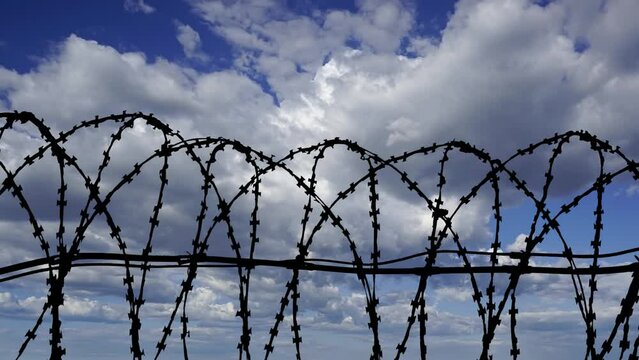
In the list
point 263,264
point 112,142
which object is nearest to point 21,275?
point 112,142

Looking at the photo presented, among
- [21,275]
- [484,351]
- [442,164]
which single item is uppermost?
[442,164]

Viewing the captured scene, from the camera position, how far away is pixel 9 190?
21.6 feet

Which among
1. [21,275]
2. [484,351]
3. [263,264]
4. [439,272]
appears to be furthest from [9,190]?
[484,351]

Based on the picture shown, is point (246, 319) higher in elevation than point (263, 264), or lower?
lower

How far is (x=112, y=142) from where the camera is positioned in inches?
278

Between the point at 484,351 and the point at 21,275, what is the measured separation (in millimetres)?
3650

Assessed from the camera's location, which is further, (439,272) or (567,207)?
(567,207)

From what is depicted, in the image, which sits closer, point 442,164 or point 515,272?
point 515,272

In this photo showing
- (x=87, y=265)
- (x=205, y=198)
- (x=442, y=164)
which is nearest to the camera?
(x=87, y=265)

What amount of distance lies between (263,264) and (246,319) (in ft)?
1.46

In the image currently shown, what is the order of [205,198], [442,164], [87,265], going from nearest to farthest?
[87,265] → [205,198] → [442,164]

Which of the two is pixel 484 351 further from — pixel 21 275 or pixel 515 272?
pixel 21 275

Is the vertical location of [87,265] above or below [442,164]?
below

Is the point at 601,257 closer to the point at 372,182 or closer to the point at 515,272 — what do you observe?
the point at 515,272
